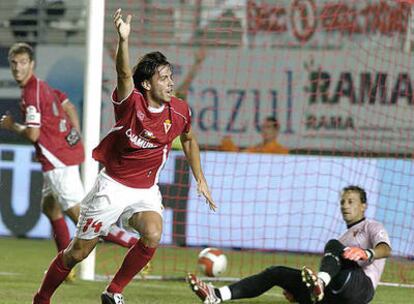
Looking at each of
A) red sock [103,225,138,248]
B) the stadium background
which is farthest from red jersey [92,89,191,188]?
the stadium background

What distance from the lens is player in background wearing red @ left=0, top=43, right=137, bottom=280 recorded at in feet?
33.6

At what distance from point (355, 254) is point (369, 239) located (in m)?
0.51

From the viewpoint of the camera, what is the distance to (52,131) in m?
10.7

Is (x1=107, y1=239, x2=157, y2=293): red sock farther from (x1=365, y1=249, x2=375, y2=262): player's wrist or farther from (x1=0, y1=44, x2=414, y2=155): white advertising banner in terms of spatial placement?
(x1=0, y1=44, x2=414, y2=155): white advertising banner

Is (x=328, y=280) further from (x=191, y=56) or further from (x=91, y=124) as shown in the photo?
(x=191, y=56)

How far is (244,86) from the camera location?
16.2 meters

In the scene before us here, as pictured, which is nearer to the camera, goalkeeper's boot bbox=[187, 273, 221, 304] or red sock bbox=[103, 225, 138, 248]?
goalkeeper's boot bbox=[187, 273, 221, 304]

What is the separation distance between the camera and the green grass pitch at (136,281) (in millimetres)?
9078

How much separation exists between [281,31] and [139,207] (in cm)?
886

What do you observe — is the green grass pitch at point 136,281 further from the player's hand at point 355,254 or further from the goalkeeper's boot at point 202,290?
the player's hand at point 355,254

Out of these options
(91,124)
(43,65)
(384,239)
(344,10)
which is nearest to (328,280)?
(384,239)

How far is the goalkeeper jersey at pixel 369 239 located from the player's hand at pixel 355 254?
0.87 ft

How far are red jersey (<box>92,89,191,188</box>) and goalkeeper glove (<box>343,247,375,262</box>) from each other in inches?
53.3

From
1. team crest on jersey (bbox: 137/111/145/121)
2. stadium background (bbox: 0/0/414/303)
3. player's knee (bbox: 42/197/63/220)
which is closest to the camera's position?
team crest on jersey (bbox: 137/111/145/121)
